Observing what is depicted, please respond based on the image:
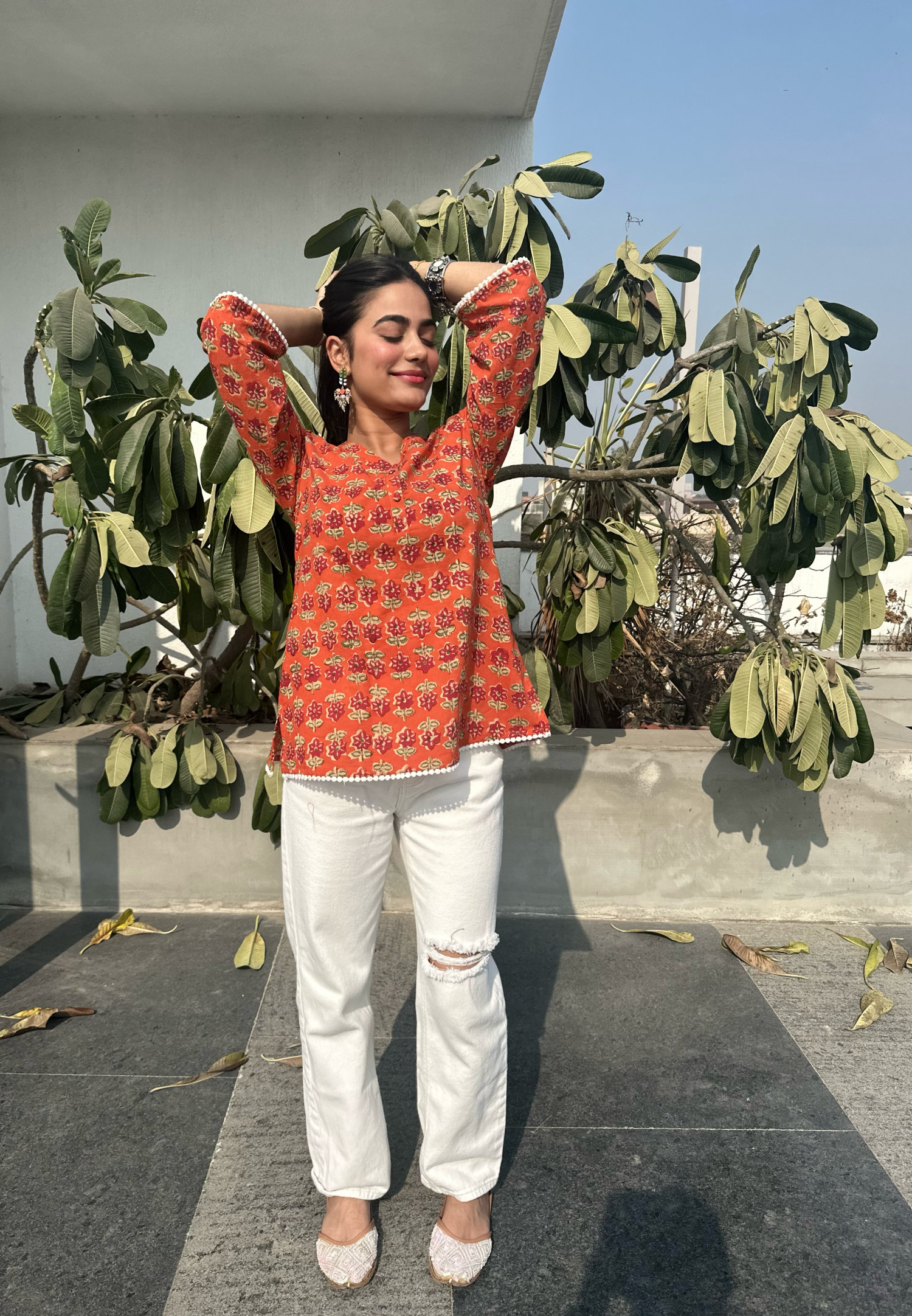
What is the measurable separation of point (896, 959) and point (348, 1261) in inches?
69.7

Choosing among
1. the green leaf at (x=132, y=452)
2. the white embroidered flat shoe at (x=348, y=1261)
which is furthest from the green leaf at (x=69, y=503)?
the white embroidered flat shoe at (x=348, y=1261)

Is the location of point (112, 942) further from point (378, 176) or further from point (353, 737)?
point (378, 176)

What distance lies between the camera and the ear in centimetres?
155

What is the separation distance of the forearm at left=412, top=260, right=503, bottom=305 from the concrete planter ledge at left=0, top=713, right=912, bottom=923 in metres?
1.49

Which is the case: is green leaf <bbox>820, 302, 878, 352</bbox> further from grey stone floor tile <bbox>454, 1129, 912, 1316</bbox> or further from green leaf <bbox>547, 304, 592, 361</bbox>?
grey stone floor tile <bbox>454, 1129, 912, 1316</bbox>

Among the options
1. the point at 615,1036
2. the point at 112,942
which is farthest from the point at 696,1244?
the point at 112,942

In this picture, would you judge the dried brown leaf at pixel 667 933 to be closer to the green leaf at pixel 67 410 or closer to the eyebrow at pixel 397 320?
the eyebrow at pixel 397 320

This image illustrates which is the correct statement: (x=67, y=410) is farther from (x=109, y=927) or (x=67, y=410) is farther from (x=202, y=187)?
(x=202, y=187)

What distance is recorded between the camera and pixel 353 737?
144cm

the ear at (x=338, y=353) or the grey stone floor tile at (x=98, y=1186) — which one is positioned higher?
the ear at (x=338, y=353)

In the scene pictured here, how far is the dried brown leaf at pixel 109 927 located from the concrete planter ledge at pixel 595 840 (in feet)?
0.39

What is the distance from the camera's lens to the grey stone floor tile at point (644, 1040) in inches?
77.6

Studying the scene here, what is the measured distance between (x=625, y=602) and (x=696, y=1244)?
152cm

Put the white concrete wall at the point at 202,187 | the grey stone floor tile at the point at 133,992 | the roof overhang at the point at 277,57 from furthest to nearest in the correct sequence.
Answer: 1. the white concrete wall at the point at 202,187
2. the roof overhang at the point at 277,57
3. the grey stone floor tile at the point at 133,992
